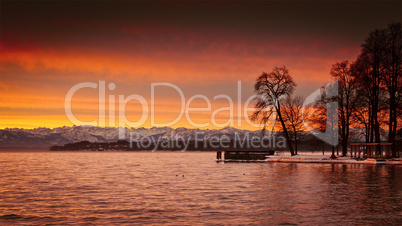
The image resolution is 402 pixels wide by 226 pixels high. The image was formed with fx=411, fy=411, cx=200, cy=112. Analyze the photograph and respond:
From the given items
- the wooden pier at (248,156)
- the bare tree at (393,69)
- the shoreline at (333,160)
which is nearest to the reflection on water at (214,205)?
the bare tree at (393,69)

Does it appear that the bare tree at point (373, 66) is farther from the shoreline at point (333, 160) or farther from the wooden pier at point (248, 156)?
the wooden pier at point (248, 156)

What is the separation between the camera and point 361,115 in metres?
66.3

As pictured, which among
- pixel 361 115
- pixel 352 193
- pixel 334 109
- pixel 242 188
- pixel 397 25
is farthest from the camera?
pixel 334 109

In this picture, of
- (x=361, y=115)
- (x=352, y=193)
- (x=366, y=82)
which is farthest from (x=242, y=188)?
(x=361, y=115)

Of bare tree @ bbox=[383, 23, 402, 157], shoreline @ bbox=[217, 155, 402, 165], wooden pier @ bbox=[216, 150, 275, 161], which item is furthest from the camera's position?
wooden pier @ bbox=[216, 150, 275, 161]

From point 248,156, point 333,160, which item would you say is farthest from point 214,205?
point 248,156

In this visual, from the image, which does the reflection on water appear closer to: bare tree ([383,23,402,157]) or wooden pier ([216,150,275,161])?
bare tree ([383,23,402,157])

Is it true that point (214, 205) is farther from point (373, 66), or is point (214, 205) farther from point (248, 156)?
point (248, 156)

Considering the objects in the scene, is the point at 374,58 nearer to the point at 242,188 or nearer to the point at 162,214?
the point at 242,188

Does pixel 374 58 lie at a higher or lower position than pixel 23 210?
higher

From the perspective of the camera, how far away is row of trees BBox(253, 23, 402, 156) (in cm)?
5972

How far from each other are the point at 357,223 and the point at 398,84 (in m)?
48.1

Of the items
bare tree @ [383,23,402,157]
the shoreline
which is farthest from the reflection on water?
the shoreline

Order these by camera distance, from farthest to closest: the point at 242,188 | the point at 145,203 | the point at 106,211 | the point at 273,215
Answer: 1. the point at 242,188
2. the point at 145,203
3. the point at 106,211
4. the point at 273,215
